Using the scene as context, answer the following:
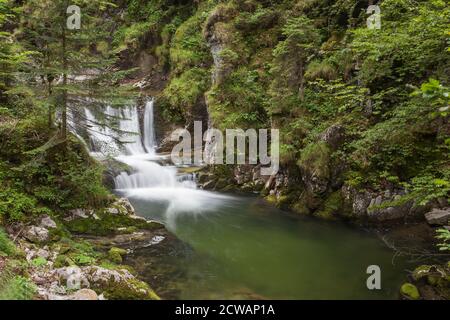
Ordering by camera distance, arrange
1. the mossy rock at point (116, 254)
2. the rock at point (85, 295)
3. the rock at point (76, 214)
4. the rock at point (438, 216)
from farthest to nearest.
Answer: the rock at point (76, 214)
the rock at point (438, 216)
the mossy rock at point (116, 254)
the rock at point (85, 295)

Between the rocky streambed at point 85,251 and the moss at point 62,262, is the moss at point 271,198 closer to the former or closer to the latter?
the rocky streambed at point 85,251

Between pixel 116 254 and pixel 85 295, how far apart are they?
8.46 ft

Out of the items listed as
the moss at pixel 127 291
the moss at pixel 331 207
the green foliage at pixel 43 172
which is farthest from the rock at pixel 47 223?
the moss at pixel 331 207

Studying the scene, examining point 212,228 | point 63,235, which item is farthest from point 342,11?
point 63,235

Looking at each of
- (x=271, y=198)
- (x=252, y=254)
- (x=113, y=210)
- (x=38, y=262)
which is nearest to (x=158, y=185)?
(x=271, y=198)

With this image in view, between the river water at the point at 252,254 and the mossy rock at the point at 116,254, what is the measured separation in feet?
0.90

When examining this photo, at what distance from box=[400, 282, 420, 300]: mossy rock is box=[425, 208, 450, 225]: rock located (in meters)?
3.03

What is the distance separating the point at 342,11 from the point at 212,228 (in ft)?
33.9

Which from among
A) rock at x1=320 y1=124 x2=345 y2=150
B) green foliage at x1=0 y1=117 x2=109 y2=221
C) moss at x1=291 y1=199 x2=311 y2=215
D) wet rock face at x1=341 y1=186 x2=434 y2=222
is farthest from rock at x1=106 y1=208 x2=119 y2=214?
rock at x1=320 y1=124 x2=345 y2=150

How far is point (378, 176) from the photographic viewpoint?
1068cm

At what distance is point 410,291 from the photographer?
665 cm

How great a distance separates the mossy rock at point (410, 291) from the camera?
655 centimetres

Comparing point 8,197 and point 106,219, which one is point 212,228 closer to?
point 106,219

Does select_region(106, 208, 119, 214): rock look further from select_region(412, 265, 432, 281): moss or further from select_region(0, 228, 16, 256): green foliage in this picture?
select_region(412, 265, 432, 281): moss
